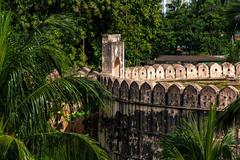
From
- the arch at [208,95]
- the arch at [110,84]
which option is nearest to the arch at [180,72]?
the arch at [110,84]

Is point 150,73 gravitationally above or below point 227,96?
above

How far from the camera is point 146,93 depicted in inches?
526

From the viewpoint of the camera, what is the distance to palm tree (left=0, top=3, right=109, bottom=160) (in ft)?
19.8

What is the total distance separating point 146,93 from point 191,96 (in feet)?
4.83

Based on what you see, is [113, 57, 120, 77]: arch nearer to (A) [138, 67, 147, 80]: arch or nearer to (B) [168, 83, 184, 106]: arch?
(A) [138, 67, 147, 80]: arch

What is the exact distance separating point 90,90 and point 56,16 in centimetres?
125

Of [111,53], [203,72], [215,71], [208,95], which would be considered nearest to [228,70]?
[215,71]

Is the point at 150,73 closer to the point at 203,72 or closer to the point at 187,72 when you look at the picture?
the point at 187,72

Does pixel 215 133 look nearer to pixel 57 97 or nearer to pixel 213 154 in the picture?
pixel 213 154

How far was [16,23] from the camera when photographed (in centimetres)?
2219

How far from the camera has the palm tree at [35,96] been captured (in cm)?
602

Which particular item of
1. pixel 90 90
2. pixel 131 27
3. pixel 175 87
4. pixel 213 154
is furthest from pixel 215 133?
pixel 131 27

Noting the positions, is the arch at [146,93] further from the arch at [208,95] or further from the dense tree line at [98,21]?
the dense tree line at [98,21]

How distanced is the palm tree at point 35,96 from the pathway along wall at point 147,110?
18.4 feet
